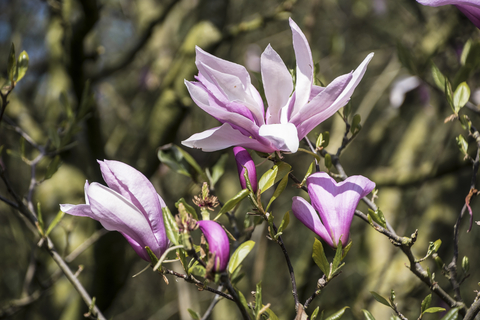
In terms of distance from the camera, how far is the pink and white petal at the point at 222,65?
450 mm

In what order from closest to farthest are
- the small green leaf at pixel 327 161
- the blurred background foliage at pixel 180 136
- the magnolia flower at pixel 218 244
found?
1. the magnolia flower at pixel 218 244
2. the small green leaf at pixel 327 161
3. the blurred background foliage at pixel 180 136

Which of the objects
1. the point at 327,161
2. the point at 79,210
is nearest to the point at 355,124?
the point at 327,161

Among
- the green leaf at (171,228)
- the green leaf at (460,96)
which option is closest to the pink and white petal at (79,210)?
the green leaf at (171,228)

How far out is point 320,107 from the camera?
0.45 meters

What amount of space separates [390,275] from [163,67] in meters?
1.40

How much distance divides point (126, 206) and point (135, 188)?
24 millimetres

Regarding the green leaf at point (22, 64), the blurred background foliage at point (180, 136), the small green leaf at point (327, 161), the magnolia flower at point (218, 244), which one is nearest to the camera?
the magnolia flower at point (218, 244)

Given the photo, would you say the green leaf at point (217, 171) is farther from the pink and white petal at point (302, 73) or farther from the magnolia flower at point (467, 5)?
the magnolia flower at point (467, 5)

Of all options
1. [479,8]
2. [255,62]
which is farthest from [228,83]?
[255,62]

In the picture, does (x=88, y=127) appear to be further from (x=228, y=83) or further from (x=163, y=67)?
(x=228, y=83)

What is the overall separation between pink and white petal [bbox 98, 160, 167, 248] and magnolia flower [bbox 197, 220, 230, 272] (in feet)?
0.30

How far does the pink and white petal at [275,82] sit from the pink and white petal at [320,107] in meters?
0.03

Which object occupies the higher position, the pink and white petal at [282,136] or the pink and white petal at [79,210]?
the pink and white petal at [282,136]

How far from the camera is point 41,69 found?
2.01 meters
